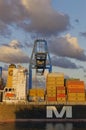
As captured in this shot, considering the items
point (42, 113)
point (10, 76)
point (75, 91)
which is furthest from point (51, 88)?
point (10, 76)

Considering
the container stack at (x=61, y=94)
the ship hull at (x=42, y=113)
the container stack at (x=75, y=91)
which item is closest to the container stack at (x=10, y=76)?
the ship hull at (x=42, y=113)

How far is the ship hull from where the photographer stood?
98312 mm

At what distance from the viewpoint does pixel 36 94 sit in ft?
332

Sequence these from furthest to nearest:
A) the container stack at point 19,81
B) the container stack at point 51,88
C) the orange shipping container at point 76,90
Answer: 1. the container stack at point 19,81
2. the container stack at point 51,88
3. the orange shipping container at point 76,90

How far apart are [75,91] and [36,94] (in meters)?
8.90

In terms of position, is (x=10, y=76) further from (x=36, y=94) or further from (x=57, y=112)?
(x=57, y=112)

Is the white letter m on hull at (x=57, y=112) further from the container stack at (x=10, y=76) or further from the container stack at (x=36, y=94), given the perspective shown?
the container stack at (x=10, y=76)

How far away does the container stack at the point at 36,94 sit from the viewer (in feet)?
329

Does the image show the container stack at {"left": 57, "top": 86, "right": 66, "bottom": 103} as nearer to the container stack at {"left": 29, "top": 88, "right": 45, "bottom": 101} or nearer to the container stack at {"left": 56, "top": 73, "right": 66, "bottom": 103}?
the container stack at {"left": 56, "top": 73, "right": 66, "bottom": 103}

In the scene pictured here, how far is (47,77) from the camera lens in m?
102

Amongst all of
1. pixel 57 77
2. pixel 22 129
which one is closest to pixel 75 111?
pixel 57 77

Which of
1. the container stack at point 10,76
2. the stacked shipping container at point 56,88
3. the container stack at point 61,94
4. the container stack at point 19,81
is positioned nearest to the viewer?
the container stack at point 61,94

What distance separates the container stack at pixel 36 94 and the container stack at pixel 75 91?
5815 millimetres

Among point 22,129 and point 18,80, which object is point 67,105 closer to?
point 18,80
